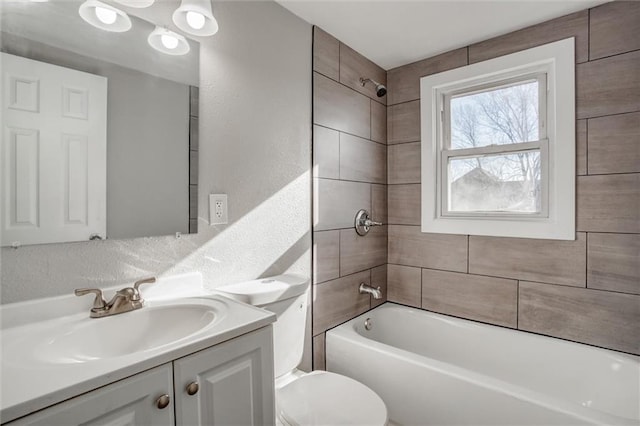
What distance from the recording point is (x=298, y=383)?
166 centimetres

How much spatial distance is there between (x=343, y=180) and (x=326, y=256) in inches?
21.2

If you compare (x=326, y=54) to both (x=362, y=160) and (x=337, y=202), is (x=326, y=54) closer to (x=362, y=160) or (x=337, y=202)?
(x=362, y=160)

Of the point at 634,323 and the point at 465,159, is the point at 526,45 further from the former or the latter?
the point at 634,323

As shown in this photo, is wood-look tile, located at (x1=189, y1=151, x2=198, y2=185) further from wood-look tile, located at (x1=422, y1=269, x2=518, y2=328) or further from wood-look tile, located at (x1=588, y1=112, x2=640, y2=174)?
wood-look tile, located at (x1=588, y1=112, x2=640, y2=174)

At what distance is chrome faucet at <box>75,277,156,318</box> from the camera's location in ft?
3.65

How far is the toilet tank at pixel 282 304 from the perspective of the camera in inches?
57.9

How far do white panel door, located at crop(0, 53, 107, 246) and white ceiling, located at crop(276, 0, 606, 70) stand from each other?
1229 mm

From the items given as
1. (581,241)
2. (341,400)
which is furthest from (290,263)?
(581,241)

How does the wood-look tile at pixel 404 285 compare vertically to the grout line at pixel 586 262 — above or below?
below

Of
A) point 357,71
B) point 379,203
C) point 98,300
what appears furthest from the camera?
point 379,203

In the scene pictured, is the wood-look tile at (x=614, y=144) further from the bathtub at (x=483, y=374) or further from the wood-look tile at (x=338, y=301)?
the wood-look tile at (x=338, y=301)

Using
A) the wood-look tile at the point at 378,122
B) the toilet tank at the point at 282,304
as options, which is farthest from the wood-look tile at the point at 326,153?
the toilet tank at the point at 282,304

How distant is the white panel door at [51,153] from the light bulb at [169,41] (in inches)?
11.9

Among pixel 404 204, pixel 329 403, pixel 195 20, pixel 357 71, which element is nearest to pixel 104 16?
pixel 195 20
